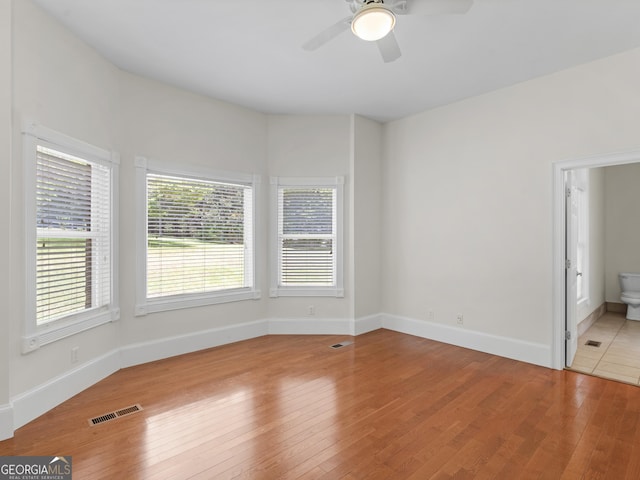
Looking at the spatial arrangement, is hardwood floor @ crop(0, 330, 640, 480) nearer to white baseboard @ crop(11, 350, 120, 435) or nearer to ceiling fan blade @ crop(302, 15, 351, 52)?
white baseboard @ crop(11, 350, 120, 435)

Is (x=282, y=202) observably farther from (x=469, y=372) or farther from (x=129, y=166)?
(x=469, y=372)

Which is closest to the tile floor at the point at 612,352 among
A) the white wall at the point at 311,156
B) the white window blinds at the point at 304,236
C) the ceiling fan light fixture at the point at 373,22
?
the white wall at the point at 311,156

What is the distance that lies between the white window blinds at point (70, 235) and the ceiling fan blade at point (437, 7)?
9.90 feet

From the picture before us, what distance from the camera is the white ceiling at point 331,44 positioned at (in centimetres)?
267

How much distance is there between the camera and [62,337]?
294 centimetres

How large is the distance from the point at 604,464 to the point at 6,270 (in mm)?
4099

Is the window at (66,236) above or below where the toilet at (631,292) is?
above

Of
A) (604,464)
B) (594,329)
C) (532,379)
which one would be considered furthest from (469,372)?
(594,329)

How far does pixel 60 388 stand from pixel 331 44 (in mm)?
3791

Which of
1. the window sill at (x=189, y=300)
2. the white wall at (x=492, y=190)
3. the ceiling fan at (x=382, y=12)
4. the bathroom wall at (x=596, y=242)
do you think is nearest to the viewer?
the ceiling fan at (x=382, y=12)

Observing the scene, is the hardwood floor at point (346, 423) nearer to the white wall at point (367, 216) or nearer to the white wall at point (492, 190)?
the white wall at point (492, 190)

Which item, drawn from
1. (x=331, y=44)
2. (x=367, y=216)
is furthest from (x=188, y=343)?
(x=331, y=44)

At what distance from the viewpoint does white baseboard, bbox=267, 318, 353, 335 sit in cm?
495

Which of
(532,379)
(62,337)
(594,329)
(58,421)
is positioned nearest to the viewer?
(58,421)
